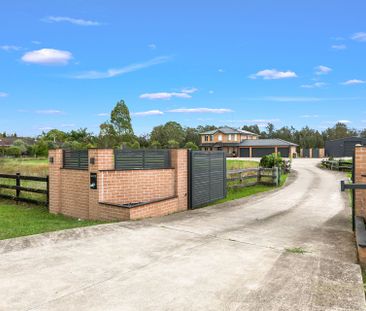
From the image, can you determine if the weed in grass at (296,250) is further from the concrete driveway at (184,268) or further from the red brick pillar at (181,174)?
the red brick pillar at (181,174)

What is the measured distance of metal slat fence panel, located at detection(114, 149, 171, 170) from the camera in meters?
8.38

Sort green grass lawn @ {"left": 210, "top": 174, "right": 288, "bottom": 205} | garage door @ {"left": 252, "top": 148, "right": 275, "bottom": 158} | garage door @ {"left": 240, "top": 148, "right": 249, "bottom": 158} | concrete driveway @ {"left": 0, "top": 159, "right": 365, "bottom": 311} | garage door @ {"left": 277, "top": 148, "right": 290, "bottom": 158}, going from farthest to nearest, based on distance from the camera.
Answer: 1. garage door @ {"left": 240, "top": 148, "right": 249, "bottom": 158}
2. garage door @ {"left": 252, "top": 148, "right": 275, "bottom": 158}
3. garage door @ {"left": 277, "top": 148, "right": 290, "bottom": 158}
4. green grass lawn @ {"left": 210, "top": 174, "right": 288, "bottom": 205}
5. concrete driveway @ {"left": 0, "top": 159, "right": 365, "bottom": 311}

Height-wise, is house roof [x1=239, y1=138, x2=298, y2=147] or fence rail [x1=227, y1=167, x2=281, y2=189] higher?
house roof [x1=239, y1=138, x2=298, y2=147]

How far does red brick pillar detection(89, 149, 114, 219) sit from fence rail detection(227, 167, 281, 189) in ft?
24.1

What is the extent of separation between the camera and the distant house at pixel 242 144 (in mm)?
53688

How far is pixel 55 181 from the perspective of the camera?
31.7 ft

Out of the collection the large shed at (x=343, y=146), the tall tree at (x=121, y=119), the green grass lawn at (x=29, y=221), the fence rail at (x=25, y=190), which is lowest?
the green grass lawn at (x=29, y=221)

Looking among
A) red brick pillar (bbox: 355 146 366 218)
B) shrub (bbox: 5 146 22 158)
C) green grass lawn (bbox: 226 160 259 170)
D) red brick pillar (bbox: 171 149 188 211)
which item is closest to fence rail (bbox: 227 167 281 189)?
green grass lawn (bbox: 226 160 259 170)

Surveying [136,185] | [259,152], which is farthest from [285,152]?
[136,185]

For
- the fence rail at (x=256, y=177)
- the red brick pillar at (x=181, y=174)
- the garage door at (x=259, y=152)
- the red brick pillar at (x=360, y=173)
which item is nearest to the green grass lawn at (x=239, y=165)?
the fence rail at (x=256, y=177)

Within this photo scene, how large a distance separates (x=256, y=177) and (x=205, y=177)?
22.4ft

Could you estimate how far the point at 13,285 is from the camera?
3.75 meters

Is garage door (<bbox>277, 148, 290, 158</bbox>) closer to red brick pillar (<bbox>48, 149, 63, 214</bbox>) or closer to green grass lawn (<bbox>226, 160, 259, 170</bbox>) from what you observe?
green grass lawn (<bbox>226, 160, 259, 170</bbox>)

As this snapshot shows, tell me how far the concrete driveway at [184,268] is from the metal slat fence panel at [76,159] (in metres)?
2.69
